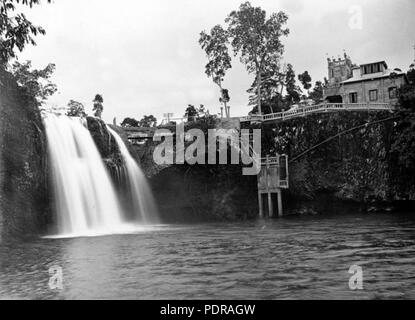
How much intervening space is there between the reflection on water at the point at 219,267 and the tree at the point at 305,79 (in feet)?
200

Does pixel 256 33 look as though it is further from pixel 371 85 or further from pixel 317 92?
pixel 317 92

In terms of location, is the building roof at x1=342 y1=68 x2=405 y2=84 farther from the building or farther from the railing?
the railing

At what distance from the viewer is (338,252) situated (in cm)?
1225

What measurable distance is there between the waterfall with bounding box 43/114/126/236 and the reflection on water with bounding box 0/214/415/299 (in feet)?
23.5

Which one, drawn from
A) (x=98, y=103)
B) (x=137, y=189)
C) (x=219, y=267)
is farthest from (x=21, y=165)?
(x=98, y=103)

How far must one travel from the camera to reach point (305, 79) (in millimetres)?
74625

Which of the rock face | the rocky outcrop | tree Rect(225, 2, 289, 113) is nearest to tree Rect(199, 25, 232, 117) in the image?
tree Rect(225, 2, 289, 113)

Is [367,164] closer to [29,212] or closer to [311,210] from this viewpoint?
[311,210]

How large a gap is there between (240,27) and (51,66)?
617 inches

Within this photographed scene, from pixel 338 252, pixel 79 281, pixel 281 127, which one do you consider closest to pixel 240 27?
pixel 281 127

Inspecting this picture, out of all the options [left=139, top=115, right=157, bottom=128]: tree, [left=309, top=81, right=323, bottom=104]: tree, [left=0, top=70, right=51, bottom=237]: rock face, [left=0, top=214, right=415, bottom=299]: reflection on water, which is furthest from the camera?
[left=309, top=81, right=323, bottom=104]: tree

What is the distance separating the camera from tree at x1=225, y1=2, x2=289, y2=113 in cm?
3725

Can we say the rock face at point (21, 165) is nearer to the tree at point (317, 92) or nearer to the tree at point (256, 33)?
the tree at point (256, 33)

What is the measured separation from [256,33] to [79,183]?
2060cm
